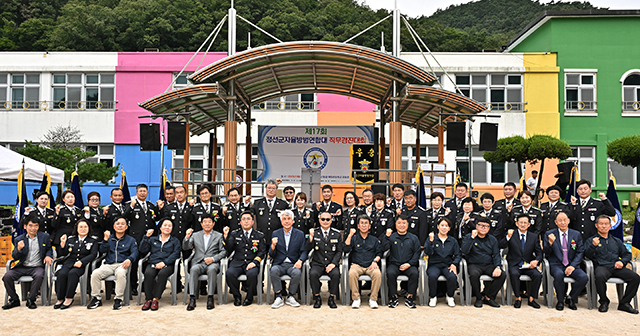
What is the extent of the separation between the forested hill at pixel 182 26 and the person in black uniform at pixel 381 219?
86.4ft

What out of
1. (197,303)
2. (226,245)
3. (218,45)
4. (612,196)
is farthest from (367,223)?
(218,45)

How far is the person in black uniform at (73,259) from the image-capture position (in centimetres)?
725

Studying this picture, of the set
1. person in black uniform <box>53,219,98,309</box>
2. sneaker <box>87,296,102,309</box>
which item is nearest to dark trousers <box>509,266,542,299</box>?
sneaker <box>87,296,102,309</box>

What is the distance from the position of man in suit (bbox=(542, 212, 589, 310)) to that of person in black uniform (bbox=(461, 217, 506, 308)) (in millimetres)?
683

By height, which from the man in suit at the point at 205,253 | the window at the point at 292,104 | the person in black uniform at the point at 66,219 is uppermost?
the window at the point at 292,104

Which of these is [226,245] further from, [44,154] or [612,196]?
[44,154]

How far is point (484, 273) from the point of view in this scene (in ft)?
24.4

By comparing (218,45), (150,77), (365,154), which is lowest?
(365,154)

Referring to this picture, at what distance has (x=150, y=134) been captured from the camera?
12.0m

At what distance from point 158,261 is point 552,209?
5519mm

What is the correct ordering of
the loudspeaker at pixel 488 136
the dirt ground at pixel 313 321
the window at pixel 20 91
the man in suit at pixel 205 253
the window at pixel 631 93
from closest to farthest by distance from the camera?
the dirt ground at pixel 313 321 → the man in suit at pixel 205 253 → the loudspeaker at pixel 488 136 → the window at pixel 631 93 → the window at pixel 20 91

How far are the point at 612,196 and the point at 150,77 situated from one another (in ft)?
62.8

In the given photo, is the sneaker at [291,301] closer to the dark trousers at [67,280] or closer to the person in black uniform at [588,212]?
the dark trousers at [67,280]

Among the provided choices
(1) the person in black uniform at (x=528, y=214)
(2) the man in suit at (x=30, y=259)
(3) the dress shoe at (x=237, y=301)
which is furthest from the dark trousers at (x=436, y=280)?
(2) the man in suit at (x=30, y=259)
